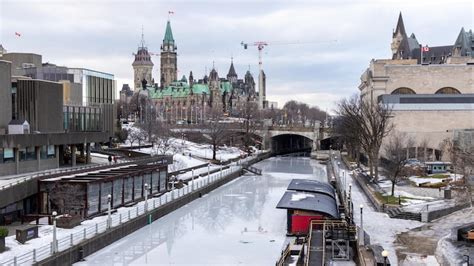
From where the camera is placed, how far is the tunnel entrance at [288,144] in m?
128

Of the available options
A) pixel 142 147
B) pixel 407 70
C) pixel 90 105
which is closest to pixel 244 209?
pixel 90 105

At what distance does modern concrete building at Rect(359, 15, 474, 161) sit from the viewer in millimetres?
72613

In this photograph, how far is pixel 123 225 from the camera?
31.8 meters

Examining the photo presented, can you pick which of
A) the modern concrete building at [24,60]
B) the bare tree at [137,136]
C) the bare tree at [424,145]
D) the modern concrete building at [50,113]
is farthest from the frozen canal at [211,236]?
the bare tree at [137,136]

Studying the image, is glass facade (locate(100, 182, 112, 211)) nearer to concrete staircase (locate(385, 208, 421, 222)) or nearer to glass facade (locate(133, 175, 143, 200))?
glass facade (locate(133, 175, 143, 200))

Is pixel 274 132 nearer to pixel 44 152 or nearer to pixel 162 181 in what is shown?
pixel 162 181

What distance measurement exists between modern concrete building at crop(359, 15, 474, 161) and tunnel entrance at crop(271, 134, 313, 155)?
43108mm

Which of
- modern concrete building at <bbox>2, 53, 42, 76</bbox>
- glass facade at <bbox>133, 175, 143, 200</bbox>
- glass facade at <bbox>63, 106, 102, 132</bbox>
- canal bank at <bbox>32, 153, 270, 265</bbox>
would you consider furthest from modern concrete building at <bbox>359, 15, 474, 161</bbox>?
modern concrete building at <bbox>2, 53, 42, 76</bbox>

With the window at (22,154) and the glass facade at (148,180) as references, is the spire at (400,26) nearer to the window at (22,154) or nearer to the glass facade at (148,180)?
the glass facade at (148,180)

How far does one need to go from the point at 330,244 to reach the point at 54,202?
54.8ft

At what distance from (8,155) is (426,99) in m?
54.4

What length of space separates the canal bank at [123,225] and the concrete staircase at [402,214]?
15187 millimetres

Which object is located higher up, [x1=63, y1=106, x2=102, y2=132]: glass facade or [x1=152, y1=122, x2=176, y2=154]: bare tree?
[x1=63, y1=106, x2=102, y2=132]: glass facade

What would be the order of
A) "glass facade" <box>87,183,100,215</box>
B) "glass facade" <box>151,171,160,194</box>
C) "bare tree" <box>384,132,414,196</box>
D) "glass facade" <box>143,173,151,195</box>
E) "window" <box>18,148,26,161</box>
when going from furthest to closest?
"glass facade" <box>151,171,160,194</box> < "bare tree" <box>384,132,414,196</box> < "glass facade" <box>143,173,151,195</box> < "window" <box>18,148,26,161</box> < "glass facade" <box>87,183,100,215</box>
